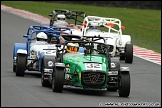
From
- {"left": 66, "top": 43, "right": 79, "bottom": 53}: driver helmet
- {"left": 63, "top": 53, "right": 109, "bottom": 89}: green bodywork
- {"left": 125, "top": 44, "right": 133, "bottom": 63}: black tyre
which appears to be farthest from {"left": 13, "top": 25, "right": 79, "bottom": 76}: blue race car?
{"left": 125, "top": 44, "right": 133, "bottom": 63}: black tyre

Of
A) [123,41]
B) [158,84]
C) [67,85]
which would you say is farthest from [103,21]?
[67,85]

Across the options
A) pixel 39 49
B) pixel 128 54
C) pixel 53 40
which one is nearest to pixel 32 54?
pixel 39 49

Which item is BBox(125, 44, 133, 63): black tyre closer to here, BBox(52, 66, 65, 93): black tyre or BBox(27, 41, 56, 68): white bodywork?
BBox(27, 41, 56, 68): white bodywork

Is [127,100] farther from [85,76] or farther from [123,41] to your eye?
[123,41]

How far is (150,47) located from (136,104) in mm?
15233

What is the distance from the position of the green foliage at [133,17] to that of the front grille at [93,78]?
1359 cm

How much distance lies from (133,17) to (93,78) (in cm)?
3092

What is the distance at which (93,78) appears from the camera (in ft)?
44.3

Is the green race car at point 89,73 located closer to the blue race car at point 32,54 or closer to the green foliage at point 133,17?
the blue race car at point 32,54

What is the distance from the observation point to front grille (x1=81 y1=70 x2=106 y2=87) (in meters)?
13.5

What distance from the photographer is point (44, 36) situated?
18.3 meters

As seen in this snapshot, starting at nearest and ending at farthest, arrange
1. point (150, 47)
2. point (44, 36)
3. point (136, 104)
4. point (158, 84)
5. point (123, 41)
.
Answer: point (136, 104) → point (158, 84) → point (44, 36) → point (123, 41) → point (150, 47)

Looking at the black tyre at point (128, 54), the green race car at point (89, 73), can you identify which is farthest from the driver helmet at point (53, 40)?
the green race car at point (89, 73)

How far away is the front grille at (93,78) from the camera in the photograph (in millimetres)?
13453
